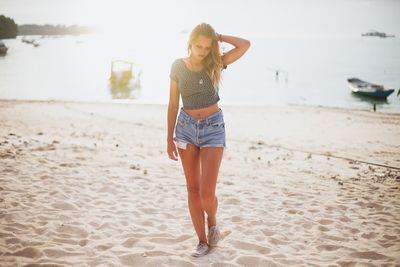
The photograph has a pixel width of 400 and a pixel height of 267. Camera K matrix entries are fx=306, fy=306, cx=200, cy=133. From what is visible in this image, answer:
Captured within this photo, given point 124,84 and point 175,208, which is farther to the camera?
point 124,84

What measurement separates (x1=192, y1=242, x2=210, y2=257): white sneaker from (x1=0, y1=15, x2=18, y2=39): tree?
137m

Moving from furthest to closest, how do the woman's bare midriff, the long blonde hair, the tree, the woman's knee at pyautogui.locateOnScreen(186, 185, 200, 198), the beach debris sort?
the tree
the beach debris
the woman's knee at pyautogui.locateOnScreen(186, 185, 200, 198)
the woman's bare midriff
the long blonde hair

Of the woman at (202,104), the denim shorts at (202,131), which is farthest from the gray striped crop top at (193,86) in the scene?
the denim shorts at (202,131)

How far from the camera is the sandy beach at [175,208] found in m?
3.39

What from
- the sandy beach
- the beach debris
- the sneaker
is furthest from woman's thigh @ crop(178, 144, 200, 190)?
the beach debris

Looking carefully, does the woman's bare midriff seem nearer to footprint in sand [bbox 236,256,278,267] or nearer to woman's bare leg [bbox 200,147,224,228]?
woman's bare leg [bbox 200,147,224,228]

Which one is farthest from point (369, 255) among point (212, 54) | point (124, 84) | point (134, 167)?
point (124, 84)

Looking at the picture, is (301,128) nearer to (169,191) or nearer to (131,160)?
(131,160)

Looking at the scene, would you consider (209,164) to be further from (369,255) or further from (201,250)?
(369,255)

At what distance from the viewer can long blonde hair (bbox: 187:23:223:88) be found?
2.81m

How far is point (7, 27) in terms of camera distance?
11850cm

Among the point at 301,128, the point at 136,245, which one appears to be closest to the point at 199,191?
the point at 136,245

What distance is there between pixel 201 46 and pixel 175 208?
2799 millimetres

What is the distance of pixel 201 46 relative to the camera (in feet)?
9.30
